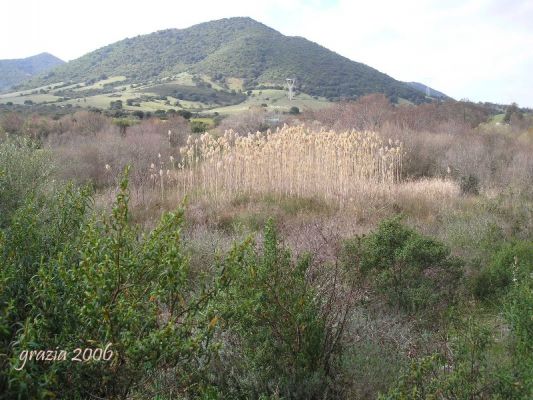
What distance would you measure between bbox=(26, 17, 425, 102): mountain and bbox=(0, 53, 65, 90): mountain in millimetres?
18564

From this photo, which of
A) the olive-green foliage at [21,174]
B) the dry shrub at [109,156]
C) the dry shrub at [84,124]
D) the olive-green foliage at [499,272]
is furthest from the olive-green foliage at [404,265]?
the dry shrub at [84,124]

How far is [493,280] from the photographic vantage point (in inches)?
239

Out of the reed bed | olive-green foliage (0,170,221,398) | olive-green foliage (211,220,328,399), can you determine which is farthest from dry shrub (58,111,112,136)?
olive-green foliage (0,170,221,398)

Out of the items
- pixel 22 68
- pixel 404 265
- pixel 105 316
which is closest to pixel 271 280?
pixel 105 316

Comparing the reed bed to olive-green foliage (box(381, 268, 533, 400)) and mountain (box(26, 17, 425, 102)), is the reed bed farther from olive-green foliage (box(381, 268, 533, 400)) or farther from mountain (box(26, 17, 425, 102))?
mountain (box(26, 17, 425, 102))

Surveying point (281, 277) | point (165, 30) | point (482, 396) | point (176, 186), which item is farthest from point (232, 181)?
point (165, 30)

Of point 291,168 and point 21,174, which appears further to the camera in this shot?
point 291,168

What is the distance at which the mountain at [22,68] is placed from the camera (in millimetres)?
95400

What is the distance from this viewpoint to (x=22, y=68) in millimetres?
116375

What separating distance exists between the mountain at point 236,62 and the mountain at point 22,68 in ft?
60.9

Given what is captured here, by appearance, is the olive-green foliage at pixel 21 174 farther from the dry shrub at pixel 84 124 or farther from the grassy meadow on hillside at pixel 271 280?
the dry shrub at pixel 84 124

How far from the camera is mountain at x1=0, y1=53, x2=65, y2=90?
95.4 m

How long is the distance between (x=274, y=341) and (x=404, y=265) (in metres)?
2.66

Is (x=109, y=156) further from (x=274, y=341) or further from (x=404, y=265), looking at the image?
(x=274, y=341)
